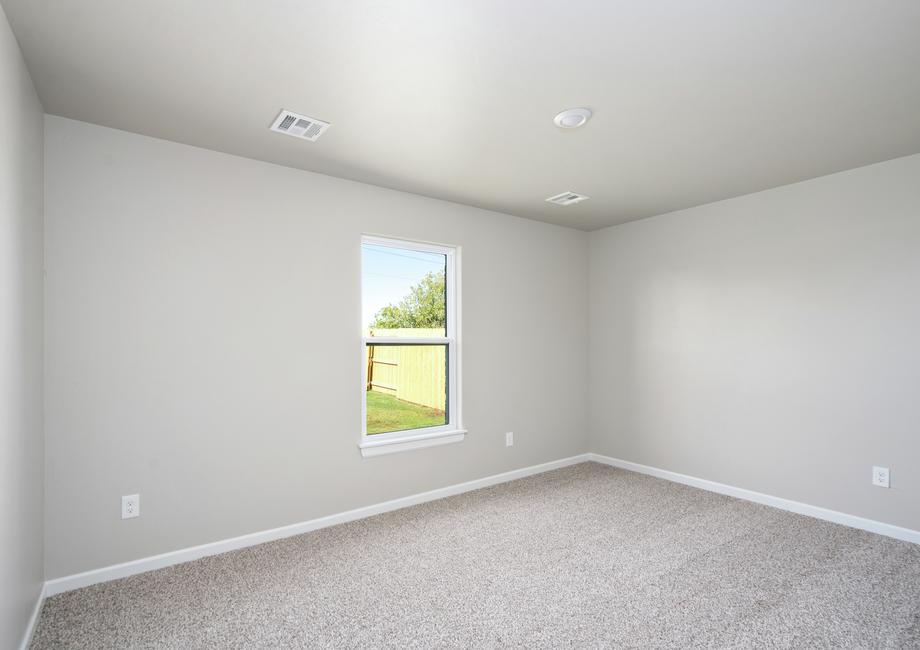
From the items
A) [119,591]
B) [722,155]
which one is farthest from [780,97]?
[119,591]

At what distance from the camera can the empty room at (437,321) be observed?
1.89 metres

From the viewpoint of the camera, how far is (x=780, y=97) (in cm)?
227

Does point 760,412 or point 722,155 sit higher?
point 722,155

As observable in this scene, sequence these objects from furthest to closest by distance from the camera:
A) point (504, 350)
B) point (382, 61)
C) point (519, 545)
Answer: point (504, 350) < point (519, 545) < point (382, 61)

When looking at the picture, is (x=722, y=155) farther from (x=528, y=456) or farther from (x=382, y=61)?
(x=528, y=456)

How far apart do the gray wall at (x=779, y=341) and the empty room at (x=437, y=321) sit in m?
0.02

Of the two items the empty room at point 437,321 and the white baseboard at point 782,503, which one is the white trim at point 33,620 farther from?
the white baseboard at point 782,503

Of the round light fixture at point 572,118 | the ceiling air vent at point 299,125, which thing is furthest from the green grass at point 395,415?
the round light fixture at point 572,118

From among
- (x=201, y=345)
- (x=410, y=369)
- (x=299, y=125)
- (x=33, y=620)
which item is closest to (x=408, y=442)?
(x=410, y=369)

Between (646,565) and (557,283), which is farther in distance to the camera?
(557,283)

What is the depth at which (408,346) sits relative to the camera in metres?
3.79

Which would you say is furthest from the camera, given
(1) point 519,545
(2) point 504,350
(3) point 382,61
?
(2) point 504,350

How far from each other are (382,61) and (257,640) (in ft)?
8.02

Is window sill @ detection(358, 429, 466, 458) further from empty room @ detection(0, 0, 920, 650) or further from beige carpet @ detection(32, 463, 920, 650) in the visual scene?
beige carpet @ detection(32, 463, 920, 650)
